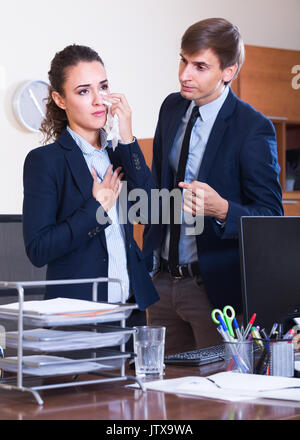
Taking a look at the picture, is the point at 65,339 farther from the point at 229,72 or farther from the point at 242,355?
the point at 229,72

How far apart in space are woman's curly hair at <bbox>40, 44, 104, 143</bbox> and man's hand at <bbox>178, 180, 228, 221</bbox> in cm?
43

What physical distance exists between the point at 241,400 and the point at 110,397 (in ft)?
0.86

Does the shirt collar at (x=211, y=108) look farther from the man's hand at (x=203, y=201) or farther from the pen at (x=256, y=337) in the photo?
the pen at (x=256, y=337)

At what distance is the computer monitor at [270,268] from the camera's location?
173 cm

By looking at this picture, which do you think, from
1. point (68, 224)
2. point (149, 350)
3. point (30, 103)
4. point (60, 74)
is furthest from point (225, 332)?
point (30, 103)

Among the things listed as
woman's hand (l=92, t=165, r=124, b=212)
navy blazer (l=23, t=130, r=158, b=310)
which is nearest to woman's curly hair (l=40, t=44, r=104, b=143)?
navy blazer (l=23, t=130, r=158, b=310)

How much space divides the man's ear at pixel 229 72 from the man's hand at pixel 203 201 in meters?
0.47

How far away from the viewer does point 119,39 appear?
4586mm

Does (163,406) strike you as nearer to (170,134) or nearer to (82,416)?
(82,416)

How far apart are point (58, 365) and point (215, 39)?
1.28m

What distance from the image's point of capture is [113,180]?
1.89 metres

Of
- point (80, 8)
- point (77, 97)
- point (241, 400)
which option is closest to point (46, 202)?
point (77, 97)

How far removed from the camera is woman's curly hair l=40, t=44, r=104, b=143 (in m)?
1.98

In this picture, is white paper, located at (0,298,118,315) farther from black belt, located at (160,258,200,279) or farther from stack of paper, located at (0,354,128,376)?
black belt, located at (160,258,200,279)
